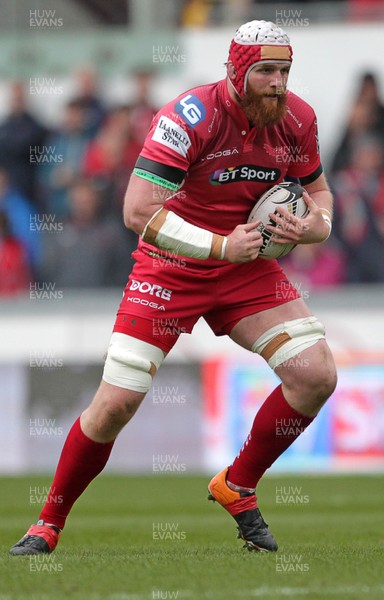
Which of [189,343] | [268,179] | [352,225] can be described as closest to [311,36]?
[352,225]

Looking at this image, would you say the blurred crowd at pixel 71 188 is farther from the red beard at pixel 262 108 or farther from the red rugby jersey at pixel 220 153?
the red beard at pixel 262 108

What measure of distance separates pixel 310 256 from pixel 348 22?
3.48m

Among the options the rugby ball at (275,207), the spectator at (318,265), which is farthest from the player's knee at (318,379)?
the spectator at (318,265)

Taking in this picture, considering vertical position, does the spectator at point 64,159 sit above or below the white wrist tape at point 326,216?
below

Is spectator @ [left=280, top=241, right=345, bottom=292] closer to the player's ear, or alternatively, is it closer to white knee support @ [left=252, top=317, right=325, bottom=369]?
white knee support @ [left=252, top=317, right=325, bottom=369]

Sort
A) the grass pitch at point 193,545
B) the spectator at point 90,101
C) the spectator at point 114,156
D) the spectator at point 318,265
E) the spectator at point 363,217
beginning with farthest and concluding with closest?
the spectator at point 90,101
the spectator at point 114,156
the spectator at point 318,265
the spectator at point 363,217
the grass pitch at point 193,545

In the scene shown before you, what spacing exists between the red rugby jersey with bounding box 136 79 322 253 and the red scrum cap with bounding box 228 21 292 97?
0.59 ft

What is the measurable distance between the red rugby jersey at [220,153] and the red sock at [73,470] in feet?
4.03

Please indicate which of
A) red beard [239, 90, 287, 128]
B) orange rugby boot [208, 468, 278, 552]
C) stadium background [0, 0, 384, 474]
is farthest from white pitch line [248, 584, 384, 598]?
stadium background [0, 0, 384, 474]

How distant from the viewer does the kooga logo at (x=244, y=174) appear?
21.4 feet

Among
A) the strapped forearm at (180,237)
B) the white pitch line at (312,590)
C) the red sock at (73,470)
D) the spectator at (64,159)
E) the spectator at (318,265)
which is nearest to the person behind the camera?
the white pitch line at (312,590)

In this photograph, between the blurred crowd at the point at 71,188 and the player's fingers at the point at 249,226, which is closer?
the player's fingers at the point at 249,226

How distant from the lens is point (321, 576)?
555 cm

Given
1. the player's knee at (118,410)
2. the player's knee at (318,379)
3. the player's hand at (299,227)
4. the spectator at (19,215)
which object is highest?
the player's hand at (299,227)
